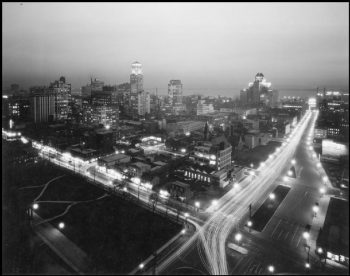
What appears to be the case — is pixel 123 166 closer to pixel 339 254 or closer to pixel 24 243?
pixel 24 243

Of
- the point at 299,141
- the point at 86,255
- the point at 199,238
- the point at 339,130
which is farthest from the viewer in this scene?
the point at 299,141

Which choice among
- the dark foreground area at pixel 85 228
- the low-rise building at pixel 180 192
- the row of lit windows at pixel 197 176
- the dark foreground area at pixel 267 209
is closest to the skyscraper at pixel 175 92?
the row of lit windows at pixel 197 176

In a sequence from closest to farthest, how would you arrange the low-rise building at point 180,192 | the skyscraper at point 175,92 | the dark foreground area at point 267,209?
the dark foreground area at point 267,209
the low-rise building at point 180,192
the skyscraper at point 175,92

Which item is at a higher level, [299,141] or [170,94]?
[170,94]

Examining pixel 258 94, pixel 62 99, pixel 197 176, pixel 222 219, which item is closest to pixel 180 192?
pixel 222 219

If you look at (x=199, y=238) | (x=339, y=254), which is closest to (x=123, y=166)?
(x=199, y=238)

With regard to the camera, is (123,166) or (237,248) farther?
(123,166)

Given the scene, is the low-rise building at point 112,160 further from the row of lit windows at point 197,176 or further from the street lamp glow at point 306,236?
the street lamp glow at point 306,236

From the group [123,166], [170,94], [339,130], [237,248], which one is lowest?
[237,248]
